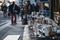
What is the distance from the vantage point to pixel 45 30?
14.5ft

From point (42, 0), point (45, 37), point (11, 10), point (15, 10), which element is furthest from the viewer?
point (42, 0)

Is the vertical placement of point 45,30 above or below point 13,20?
above

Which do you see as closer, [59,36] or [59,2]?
[59,36]

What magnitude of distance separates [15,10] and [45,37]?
36.2ft

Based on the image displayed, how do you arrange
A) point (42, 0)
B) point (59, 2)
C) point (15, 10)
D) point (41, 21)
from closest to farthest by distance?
point (41, 21) → point (59, 2) → point (15, 10) → point (42, 0)

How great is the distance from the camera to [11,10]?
14.2 meters

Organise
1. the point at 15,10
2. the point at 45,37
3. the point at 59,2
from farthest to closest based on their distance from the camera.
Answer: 1. the point at 15,10
2. the point at 59,2
3. the point at 45,37

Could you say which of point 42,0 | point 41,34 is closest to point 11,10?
point 42,0

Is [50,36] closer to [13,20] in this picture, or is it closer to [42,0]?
[13,20]

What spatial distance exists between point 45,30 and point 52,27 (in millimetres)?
173

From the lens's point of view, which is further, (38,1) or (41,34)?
(38,1)

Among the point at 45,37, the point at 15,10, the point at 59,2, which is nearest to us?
the point at 45,37

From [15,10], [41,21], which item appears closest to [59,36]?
[41,21]

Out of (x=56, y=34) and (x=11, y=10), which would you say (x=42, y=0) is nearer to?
(x=11, y=10)
